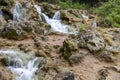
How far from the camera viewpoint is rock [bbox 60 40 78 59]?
12.9 metres

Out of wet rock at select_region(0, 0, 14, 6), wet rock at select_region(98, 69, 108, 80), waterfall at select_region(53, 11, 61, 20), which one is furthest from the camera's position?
waterfall at select_region(53, 11, 61, 20)

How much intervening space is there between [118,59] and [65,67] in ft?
9.17

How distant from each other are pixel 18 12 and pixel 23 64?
8.08 meters

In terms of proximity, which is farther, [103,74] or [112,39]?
A: [112,39]

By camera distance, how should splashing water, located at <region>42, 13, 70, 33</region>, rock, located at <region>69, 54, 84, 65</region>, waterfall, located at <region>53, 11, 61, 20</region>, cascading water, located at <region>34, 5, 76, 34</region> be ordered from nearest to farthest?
rock, located at <region>69, 54, 84, 65</region>
cascading water, located at <region>34, 5, 76, 34</region>
splashing water, located at <region>42, 13, 70, 33</region>
waterfall, located at <region>53, 11, 61, 20</region>

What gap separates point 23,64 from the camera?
39.5 feet

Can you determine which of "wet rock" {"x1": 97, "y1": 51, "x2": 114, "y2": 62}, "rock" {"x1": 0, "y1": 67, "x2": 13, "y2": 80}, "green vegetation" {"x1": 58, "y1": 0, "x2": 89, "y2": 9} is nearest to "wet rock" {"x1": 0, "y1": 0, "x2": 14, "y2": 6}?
"green vegetation" {"x1": 58, "y1": 0, "x2": 89, "y2": 9}

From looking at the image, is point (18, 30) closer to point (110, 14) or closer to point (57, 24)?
point (57, 24)

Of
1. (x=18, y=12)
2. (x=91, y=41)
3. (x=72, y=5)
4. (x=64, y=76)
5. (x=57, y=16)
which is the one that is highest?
(x=64, y=76)

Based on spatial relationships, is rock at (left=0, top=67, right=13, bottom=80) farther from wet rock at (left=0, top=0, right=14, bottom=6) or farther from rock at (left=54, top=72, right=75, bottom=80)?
wet rock at (left=0, top=0, right=14, bottom=6)

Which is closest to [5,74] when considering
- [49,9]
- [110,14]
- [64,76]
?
[64,76]

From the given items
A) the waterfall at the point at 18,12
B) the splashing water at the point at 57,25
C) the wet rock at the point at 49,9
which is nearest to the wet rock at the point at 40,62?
the splashing water at the point at 57,25

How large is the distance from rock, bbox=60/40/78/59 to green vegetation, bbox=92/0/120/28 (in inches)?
278

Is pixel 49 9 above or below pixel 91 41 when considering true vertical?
below
